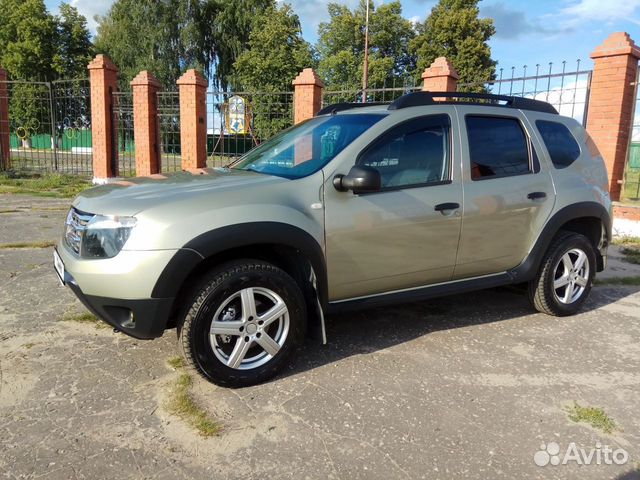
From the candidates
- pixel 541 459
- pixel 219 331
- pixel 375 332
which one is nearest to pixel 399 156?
pixel 375 332

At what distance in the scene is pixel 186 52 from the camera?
136 ft

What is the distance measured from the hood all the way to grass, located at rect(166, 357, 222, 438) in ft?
3.73

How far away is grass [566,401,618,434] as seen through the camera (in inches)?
114

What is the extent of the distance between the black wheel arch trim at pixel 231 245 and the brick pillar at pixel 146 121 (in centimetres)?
1186

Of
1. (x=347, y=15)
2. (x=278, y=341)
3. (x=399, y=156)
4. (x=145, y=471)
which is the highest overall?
(x=347, y=15)

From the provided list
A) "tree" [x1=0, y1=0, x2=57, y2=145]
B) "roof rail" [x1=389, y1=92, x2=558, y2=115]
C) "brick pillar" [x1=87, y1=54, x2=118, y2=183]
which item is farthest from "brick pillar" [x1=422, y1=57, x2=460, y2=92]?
"tree" [x1=0, y1=0, x2=57, y2=145]

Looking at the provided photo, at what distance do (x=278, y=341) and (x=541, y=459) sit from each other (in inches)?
64.2

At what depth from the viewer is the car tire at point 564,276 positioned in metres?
4.51

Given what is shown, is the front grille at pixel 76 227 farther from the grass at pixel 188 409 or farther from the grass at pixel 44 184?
the grass at pixel 44 184

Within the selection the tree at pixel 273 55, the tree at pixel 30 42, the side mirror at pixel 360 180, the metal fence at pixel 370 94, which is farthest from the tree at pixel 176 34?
the side mirror at pixel 360 180

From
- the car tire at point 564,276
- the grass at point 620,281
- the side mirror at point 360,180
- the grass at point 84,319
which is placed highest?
the side mirror at point 360,180

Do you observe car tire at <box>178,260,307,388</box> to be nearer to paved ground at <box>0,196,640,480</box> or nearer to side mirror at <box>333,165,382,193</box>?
paved ground at <box>0,196,640,480</box>

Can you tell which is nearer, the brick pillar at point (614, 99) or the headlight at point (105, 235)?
the headlight at point (105, 235)

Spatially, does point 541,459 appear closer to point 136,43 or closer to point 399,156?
point 399,156
